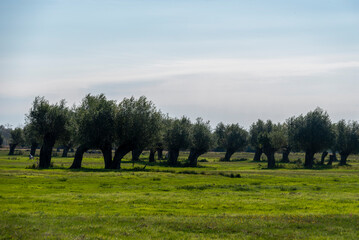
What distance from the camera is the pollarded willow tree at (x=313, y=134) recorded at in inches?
4208

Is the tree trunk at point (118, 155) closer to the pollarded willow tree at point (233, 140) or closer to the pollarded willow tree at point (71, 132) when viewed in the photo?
the pollarded willow tree at point (71, 132)

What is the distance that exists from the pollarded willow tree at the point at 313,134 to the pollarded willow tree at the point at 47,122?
55134 mm

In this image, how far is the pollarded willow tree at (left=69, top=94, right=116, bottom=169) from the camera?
7912 cm

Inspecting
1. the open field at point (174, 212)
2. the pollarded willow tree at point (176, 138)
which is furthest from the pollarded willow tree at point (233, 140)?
the open field at point (174, 212)

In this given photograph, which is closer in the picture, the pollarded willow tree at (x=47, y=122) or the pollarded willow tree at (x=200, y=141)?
the pollarded willow tree at (x=47, y=122)

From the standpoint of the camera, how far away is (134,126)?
266 ft

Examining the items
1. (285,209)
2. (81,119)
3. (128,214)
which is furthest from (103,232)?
(81,119)

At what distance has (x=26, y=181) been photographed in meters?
50.3

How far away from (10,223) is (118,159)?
58390mm

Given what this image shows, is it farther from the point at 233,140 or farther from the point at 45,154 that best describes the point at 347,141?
the point at 45,154

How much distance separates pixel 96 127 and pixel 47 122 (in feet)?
40.3

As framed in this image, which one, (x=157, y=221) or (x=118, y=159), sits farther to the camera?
(x=118, y=159)

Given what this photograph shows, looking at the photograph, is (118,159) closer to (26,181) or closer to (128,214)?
(26,181)

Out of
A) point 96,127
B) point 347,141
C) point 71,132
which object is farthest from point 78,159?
point 347,141
